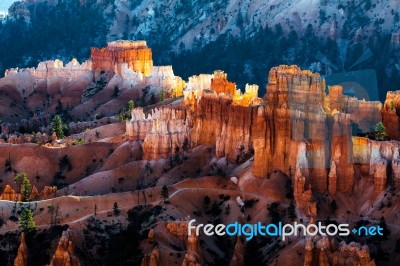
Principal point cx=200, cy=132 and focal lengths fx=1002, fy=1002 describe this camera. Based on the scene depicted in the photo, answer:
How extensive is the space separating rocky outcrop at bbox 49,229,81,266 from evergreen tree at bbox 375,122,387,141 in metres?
28.7

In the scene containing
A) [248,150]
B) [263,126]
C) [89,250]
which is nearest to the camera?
[89,250]

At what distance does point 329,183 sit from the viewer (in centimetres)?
8531

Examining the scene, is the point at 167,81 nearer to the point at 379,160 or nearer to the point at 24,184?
the point at 24,184

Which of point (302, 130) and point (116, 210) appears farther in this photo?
point (116, 210)

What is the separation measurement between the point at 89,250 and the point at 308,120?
22021 millimetres

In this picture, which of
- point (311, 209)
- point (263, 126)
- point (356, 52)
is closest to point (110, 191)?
point (263, 126)

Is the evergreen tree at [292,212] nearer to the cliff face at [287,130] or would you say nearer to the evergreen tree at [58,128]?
the cliff face at [287,130]

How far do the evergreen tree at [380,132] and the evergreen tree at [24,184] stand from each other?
33364 millimetres

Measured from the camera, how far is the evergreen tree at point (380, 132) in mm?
88562

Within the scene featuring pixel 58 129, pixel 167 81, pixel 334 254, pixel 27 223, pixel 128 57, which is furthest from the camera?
pixel 128 57

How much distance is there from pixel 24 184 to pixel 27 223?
49.4ft

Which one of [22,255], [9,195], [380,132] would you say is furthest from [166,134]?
[22,255]

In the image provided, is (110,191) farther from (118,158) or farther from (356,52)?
(356,52)

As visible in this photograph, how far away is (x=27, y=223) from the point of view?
8406 centimetres
